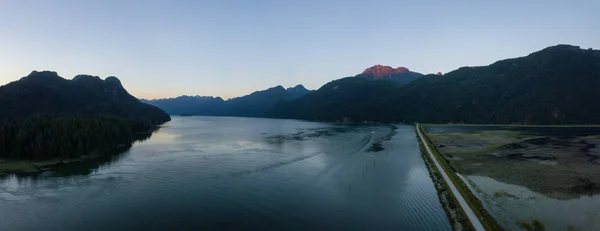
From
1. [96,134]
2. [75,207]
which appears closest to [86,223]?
[75,207]

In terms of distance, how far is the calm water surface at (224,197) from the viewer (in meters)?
35.6

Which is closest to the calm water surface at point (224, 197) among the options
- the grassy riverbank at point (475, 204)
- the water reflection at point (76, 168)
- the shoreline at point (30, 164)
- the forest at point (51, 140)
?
the water reflection at point (76, 168)

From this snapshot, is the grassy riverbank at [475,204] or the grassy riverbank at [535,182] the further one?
the grassy riverbank at [535,182]

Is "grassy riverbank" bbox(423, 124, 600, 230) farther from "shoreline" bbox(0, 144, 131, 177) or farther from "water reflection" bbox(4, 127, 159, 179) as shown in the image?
"shoreline" bbox(0, 144, 131, 177)

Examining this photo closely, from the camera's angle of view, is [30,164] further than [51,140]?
No

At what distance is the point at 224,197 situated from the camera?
45.2 metres

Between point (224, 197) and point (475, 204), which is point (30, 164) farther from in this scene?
point (475, 204)

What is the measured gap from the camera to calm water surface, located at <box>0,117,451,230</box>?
3559 centimetres

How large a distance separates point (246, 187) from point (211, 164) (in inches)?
931

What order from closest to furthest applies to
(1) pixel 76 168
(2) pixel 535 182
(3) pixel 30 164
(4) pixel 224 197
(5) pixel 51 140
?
1. (4) pixel 224 197
2. (2) pixel 535 182
3. (1) pixel 76 168
4. (3) pixel 30 164
5. (5) pixel 51 140

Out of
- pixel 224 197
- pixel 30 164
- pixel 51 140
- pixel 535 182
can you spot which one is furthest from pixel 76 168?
pixel 535 182

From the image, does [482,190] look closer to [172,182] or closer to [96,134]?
[172,182]

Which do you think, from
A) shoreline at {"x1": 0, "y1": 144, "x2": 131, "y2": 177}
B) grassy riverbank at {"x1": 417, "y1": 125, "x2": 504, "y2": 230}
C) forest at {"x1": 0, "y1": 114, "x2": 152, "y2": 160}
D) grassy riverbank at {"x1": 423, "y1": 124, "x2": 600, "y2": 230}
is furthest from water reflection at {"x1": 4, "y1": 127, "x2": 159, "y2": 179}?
grassy riverbank at {"x1": 423, "y1": 124, "x2": 600, "y2": 230}

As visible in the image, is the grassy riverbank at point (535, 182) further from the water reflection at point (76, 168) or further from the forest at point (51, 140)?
Answer: the forest at point (51, 140)
